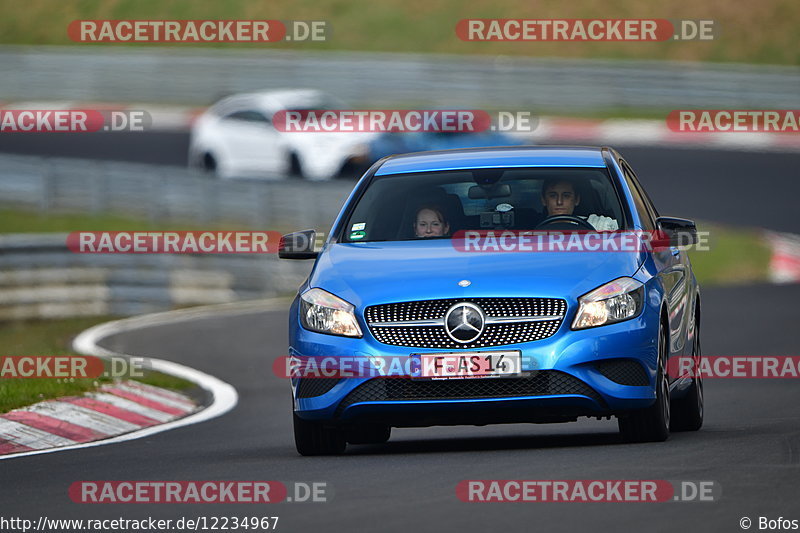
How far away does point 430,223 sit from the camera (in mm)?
9984

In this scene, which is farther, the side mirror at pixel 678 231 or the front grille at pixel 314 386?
the side mirror at pixel 678 231

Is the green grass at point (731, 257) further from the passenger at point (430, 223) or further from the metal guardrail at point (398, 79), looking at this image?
the passenger at point (430, 223)

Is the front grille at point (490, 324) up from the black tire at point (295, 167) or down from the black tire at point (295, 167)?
A: down

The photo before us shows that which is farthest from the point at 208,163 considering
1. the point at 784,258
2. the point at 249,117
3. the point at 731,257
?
the point at 784,258

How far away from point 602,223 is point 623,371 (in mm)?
1194

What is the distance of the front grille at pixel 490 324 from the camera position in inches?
353

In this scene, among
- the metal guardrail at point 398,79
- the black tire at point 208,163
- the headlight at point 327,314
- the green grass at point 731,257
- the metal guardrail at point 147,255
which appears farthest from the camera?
the metal guardrail at point 398,79

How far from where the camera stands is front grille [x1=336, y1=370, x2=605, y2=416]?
8.95m

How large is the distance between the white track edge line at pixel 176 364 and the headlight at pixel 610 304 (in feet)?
10.9

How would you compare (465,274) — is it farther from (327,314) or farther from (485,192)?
(485,192)

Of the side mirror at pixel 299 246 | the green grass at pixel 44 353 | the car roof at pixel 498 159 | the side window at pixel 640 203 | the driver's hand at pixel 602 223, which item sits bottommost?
the green grass at pixel 44 353

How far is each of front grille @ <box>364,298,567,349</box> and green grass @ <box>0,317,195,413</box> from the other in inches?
135

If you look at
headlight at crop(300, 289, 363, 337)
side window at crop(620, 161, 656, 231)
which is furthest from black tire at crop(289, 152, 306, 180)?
headlight at crop(300, 289, 363, 337)

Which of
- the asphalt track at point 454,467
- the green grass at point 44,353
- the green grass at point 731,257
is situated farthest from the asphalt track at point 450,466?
the green grass at point 731,257
